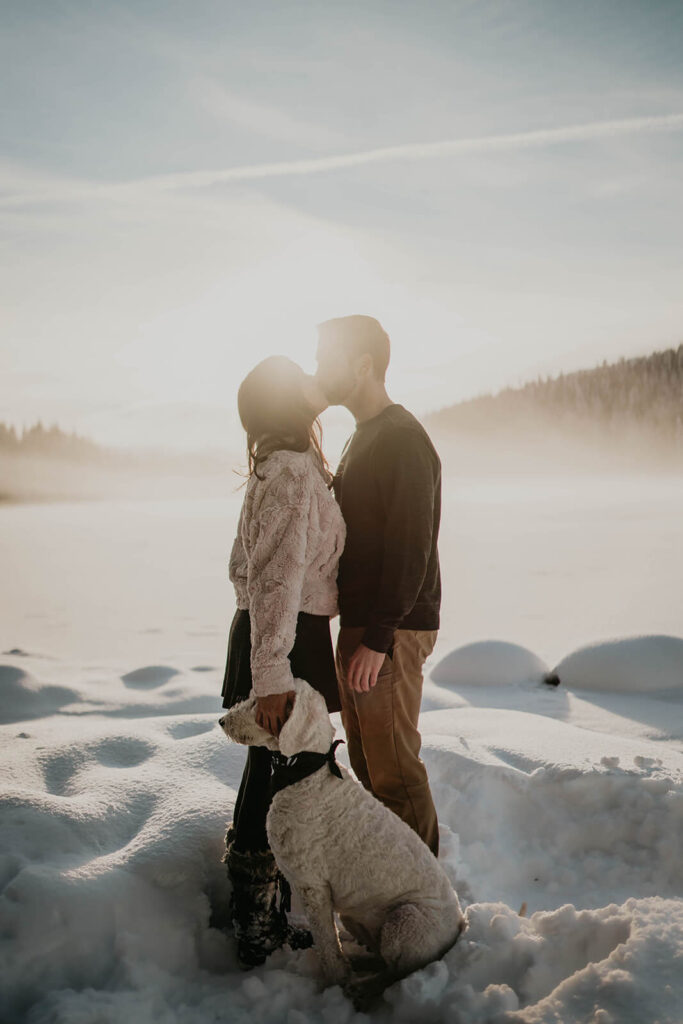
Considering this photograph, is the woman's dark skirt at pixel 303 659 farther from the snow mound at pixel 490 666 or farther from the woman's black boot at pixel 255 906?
the snow mound at pixel 490 666

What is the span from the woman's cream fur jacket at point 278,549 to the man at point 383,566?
0.25 metres

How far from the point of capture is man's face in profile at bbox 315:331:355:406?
2.40 m

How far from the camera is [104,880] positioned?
2143 mm

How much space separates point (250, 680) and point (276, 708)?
233 millimetres

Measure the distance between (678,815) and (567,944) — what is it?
44.3 inches

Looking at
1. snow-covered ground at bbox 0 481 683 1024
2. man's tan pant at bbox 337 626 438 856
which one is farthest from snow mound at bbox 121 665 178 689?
man's tan pant at bbox 337 626 438 856

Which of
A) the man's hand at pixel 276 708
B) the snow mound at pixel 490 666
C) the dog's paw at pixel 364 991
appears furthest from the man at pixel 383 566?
the snow mound at pixel 490 666

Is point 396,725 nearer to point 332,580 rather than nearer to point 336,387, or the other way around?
point 332,580

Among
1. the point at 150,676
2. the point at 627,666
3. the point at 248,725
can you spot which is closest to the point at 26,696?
the point at 150,676

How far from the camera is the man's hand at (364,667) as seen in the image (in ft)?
7.26

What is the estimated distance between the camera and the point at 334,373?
240cm

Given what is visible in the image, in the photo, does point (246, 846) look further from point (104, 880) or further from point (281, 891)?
point (104, 880)

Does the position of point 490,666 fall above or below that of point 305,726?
below

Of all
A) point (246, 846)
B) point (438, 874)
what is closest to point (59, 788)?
point (246, 846)
